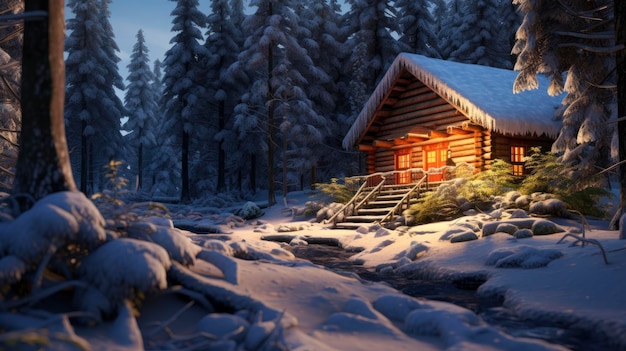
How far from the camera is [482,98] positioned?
677 inches

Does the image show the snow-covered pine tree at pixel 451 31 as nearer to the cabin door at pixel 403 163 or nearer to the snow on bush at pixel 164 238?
the cabin door at pixel 403 163

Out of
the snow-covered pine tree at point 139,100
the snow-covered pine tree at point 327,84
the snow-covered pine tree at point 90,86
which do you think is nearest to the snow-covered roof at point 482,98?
the snow-covered pine tree at point 327,84

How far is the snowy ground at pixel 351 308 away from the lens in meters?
3.61

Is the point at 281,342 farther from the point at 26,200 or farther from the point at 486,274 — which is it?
the point at 486,274

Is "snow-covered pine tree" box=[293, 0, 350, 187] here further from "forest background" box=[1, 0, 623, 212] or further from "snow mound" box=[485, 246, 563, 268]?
"snow mound" box=[485, 246, 563, 268]

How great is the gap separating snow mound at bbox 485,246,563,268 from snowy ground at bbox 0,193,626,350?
17mm

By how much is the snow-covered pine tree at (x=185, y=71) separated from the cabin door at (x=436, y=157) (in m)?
17.8

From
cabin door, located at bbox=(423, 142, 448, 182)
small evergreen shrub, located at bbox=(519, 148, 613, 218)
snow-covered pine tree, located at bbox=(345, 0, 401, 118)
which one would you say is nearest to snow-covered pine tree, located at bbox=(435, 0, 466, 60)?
snow-covered pine tree, located at bbox=(345, 0, 401, 118)

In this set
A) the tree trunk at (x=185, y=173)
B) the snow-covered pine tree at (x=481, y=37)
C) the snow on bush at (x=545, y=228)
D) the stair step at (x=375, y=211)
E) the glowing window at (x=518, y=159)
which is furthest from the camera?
the snow-covered pine tree at (x=481, y=37)

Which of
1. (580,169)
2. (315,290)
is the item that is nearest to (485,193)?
(580,169)

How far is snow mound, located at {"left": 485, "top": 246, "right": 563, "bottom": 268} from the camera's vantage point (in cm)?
798

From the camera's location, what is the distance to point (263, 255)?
707 cm

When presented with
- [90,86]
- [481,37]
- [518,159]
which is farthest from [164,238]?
[90,86]

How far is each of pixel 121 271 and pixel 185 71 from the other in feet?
105
